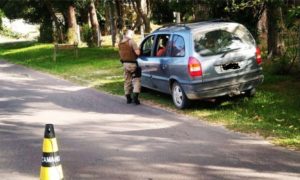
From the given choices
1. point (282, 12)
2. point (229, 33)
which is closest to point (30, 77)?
point (282, 12)

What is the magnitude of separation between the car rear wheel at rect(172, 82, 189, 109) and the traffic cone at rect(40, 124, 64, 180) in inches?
259

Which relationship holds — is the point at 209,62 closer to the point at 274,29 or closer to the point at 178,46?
the point at 178,46

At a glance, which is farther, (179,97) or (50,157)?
(179,97)

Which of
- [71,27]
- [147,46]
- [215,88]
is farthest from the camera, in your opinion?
[71,27]

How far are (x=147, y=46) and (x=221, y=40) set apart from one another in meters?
2.71

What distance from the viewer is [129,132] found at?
30.2 feet

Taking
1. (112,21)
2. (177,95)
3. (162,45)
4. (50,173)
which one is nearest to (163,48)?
(162,45)

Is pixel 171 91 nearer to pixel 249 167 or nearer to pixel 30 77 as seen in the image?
pixel 249 167

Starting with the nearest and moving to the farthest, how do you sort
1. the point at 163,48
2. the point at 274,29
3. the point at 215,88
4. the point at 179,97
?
the point at 215,88, the point at 179,97, the point at 163,48, the point at 274,29

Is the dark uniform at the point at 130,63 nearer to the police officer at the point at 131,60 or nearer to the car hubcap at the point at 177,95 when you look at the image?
the police officer at the point at 131,60

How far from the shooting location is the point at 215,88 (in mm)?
10539

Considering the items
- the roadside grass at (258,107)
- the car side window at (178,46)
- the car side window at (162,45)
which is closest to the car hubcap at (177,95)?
the roadside grass at (258,107)

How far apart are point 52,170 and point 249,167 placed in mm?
3125

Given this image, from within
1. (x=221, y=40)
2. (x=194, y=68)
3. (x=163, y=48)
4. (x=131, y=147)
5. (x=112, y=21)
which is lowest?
(x=131, y=147)
